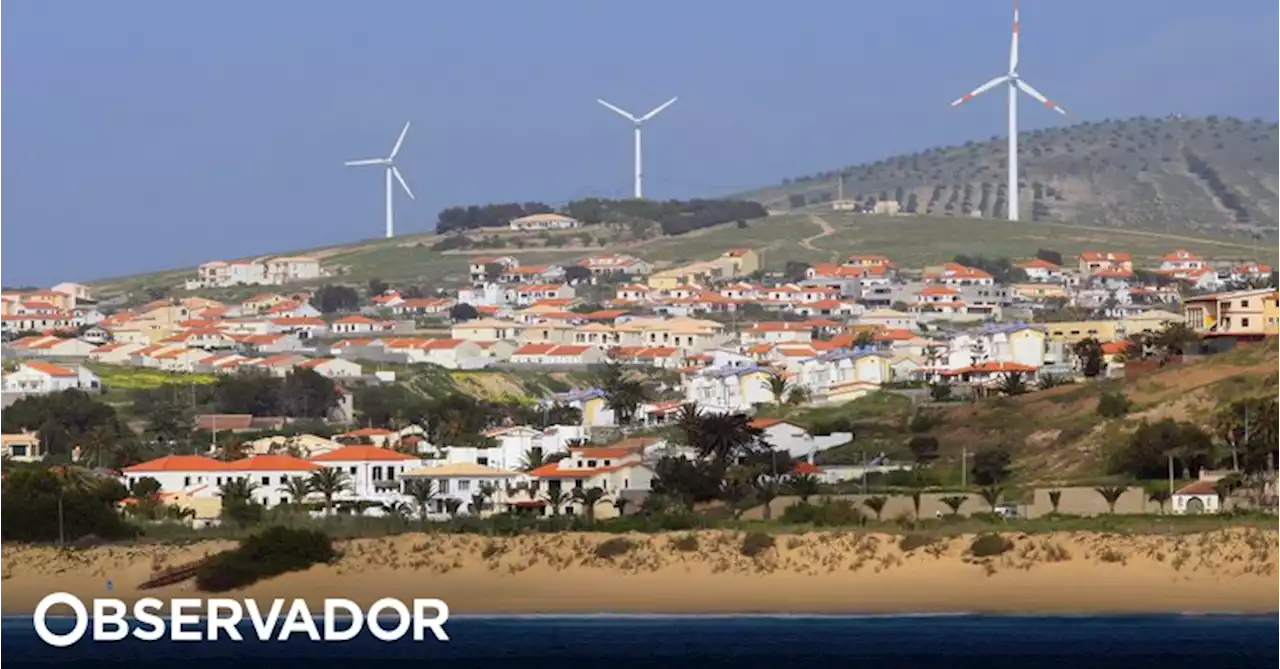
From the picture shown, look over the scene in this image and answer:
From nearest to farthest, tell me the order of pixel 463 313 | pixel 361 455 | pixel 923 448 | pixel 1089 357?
pixel 923 448
pixel 361 455
pixel 1089 357
pixel 463 313

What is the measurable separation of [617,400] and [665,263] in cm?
9145

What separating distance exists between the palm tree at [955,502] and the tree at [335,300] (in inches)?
4421

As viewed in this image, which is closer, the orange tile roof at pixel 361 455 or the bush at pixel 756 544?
the bush at pixel 756 544

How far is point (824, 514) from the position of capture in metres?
67.1

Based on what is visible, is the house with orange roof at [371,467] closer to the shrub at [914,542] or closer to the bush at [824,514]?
the bush at [824,514]

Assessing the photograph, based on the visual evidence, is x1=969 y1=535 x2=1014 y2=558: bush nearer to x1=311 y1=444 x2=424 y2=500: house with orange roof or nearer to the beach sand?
the beach sand

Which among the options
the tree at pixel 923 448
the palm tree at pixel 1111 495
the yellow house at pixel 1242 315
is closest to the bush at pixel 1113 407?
the tree at pixel 923 448

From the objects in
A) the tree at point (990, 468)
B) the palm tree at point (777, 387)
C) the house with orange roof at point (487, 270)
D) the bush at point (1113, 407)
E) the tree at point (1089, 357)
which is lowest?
the tree at point (990, 468)

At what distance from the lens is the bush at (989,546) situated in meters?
60.2

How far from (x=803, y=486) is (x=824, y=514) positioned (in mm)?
6197

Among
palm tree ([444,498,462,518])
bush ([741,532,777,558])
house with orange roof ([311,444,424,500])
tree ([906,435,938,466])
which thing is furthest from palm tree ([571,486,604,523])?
tree ([906,435,938,466])

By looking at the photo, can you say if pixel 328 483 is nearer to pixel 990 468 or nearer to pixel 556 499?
pixel 556 499

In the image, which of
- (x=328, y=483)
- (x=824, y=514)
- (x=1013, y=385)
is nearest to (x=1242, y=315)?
(x=1013, y=385)

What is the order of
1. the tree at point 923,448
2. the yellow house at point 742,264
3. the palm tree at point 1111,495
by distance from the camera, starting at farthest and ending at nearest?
1. the yellow house at point 742,264
2. the tree at point 923,448
3. the palm tree at point 1111,495
